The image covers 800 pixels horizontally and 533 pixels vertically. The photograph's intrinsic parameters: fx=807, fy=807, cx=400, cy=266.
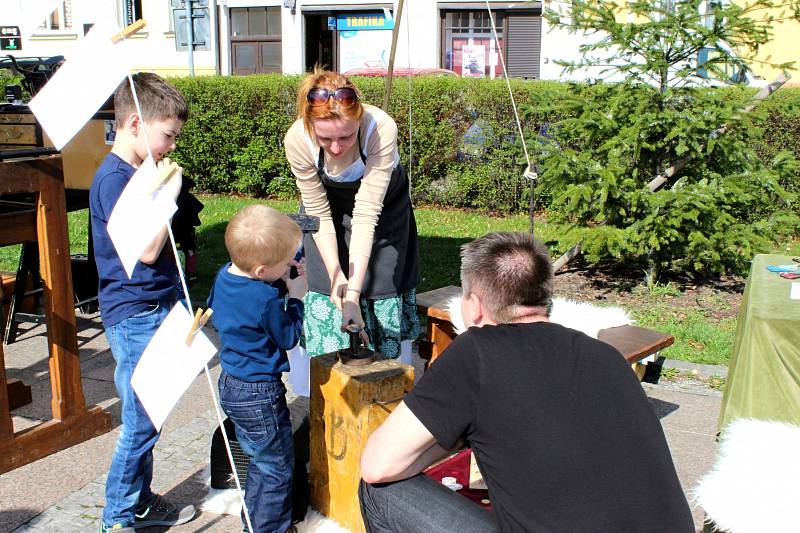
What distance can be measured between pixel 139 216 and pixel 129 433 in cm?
83

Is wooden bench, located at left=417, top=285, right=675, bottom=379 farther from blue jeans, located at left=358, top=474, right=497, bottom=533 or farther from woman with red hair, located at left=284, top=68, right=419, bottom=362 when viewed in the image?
blue jeans, located at left=358, top=474, right=497, bottom=533

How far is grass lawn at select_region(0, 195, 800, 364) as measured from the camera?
533cm

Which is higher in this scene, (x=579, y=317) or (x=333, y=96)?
(x=333, y=96)

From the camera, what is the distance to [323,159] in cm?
326

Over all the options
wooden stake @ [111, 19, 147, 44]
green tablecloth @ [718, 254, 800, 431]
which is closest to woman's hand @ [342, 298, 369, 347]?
wooden stake @ [111, 19, 147, 44]

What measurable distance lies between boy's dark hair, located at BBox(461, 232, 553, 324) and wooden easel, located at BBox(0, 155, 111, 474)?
2.24 m

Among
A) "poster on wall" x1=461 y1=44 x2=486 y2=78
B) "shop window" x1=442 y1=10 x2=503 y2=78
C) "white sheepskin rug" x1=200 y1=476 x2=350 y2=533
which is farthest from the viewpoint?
"poster on wall" x1=461 y1=44 x2=486 y2=78

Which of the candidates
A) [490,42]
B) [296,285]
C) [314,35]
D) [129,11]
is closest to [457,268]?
[296,285]

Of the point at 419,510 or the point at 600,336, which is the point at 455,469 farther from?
the point at 600,336

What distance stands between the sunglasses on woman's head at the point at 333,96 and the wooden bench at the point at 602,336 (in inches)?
64.3

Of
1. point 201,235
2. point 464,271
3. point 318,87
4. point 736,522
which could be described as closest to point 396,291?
point 318,87

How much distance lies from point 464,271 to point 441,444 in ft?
1.49

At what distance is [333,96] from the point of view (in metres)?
2.92

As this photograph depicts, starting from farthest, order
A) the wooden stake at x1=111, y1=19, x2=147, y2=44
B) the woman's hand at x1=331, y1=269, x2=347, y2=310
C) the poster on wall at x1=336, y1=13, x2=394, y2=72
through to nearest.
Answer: the poster on wall at x1=336, y1=13, x2=394, y2=72, the woman's hand at x1=331, y1=269, x2=347, y2=310, the wooden stake at x1=111, y1=19, x2=147, y2=44
